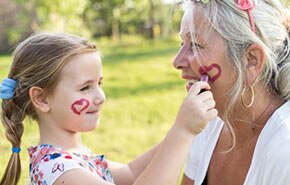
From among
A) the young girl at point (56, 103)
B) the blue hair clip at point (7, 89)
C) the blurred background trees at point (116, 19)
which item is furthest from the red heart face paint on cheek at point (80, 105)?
the blurred background trees at point (116, 19)

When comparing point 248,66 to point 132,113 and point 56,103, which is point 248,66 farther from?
point 132,113

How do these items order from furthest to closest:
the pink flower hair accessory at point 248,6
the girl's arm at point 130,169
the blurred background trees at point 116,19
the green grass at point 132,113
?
the blurred background trees at point 116,19, the green grass at point 132,113, the girl's arm at point 130,169, the pink flower hair accessory at point 248,6

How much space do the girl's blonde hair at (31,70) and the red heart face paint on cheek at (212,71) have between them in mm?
559

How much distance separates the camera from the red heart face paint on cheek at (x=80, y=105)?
8.38 ft

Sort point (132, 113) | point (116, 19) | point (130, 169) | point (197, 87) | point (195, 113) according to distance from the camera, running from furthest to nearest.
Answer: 1. point (116, 19)
2. point (132, 113)
3. point (130, 169)
4. point (197, 87)
5. point (195, 113)

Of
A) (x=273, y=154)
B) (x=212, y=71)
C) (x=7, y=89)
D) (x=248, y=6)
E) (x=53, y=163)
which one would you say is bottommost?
(x=53, y=163)

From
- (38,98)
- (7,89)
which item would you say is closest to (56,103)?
(38,98)

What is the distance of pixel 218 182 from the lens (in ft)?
9.08

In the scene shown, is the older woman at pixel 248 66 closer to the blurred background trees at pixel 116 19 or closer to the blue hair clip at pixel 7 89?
the blue hair clip at pixel 7 89

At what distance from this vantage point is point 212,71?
2.44 m

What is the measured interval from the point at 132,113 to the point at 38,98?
19.3 ft

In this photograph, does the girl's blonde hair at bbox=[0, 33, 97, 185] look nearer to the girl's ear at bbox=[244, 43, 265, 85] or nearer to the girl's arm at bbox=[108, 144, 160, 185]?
the girl's arm at bbox=[108, 144, 160, 185]

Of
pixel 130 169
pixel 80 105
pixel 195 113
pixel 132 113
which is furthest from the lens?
pixel 132 113

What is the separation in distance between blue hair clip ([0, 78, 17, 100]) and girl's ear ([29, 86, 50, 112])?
104 millimetres
